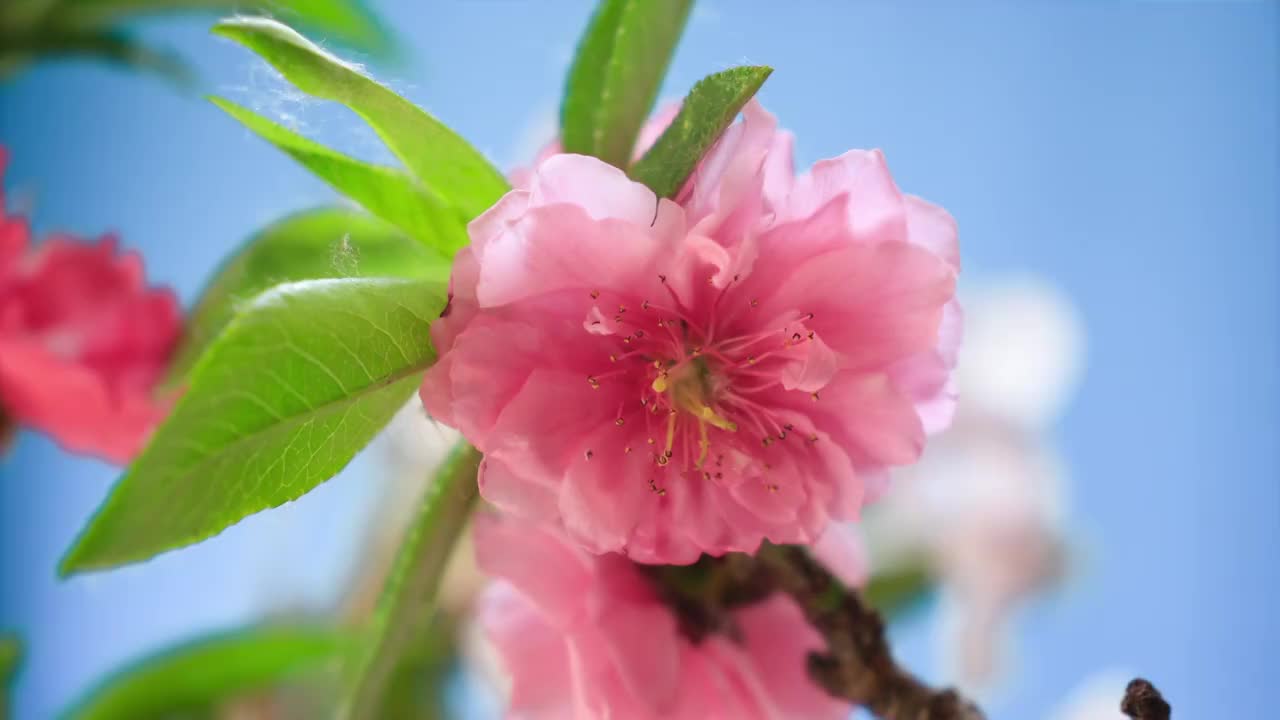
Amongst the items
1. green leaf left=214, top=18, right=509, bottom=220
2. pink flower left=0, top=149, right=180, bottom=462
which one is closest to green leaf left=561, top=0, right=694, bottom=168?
green leaf left=214, top=18, right=509, bottom=220

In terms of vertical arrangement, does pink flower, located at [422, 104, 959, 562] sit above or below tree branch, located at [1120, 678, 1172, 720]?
above

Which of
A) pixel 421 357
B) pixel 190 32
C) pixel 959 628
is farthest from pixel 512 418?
pixel 190 32

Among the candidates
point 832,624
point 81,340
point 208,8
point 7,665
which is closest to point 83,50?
point 208,8

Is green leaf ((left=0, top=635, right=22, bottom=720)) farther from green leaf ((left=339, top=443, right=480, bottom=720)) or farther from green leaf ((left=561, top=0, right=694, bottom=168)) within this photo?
green leaf ((left=561, top=0, right=694, bottom=168))

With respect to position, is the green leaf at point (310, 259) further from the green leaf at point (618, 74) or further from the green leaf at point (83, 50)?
the green leaf at point (83, 50)

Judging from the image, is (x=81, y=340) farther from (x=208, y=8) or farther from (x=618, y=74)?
(x=618, y=74)

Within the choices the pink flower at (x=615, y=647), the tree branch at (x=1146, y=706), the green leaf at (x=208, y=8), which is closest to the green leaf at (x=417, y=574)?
the pink flower at (x=615, y=647)

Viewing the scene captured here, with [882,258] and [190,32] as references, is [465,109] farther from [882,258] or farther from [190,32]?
[190,32]
